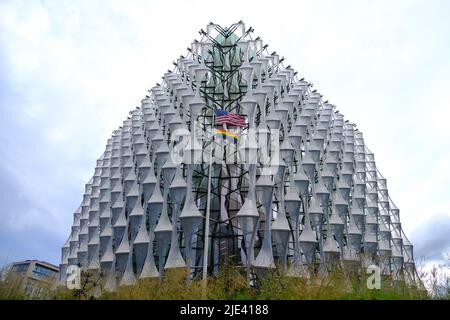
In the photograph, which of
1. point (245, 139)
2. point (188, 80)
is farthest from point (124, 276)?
point (188, 80)

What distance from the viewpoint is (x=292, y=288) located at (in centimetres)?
1756

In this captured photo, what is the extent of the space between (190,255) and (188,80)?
73.3 feet

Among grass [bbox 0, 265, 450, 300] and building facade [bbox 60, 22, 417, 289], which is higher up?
building facade [bbox 60, 22, 417, 289]

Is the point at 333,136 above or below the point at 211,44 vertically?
below

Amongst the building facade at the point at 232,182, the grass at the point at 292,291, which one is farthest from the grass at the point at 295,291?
the building facade at the point at 232,182

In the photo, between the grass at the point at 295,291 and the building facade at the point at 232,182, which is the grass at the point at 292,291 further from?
the building facade at the point at 232,182

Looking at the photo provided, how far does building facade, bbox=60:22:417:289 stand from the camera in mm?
35812

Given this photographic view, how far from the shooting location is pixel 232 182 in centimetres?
4184

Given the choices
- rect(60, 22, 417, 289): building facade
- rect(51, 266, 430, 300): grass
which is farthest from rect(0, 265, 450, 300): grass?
rect(60, 22, 417, 289): building facade

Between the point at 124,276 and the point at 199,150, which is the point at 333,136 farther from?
the point at 124,276

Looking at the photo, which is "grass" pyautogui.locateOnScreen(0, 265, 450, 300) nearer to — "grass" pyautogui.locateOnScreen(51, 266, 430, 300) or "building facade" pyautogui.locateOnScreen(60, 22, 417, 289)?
"grass" pyautogui.locateOnScreen(51, 266, 430, 300)

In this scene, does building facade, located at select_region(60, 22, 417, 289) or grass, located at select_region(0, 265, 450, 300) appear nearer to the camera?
grass, located at select_region(0, 265, 450, 300)

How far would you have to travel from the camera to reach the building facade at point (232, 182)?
3581cm
